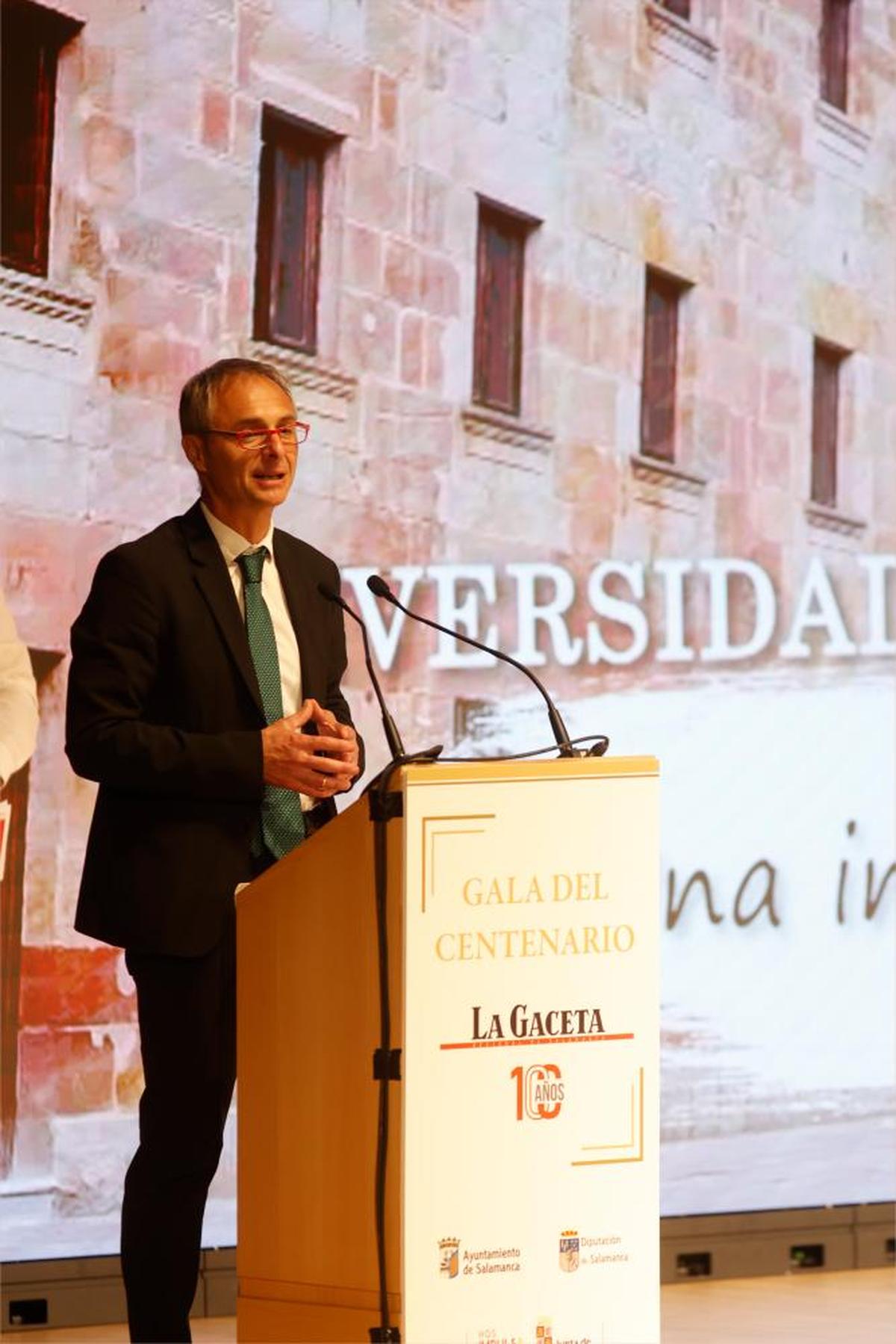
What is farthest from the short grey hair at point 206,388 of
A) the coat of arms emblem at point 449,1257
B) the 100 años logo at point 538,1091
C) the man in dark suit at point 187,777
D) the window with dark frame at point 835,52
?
the window with dark frame at point 835,52

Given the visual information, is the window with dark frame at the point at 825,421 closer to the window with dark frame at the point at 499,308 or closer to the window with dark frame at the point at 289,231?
the window with dark frame at the point at 499,308

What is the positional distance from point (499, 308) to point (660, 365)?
1.55 feet

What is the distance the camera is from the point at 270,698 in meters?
3.39

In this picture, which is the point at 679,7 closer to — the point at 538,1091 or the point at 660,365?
the point at 660,365

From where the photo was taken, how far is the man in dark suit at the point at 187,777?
3240mm

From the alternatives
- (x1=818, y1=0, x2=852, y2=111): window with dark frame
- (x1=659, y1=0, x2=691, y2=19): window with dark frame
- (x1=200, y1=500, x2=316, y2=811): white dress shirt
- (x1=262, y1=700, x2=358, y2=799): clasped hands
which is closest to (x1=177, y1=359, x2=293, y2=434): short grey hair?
(x1=200, y1=500, x2=316, y2=811): white dress shirt

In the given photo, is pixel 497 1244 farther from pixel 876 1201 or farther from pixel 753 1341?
pixel 876 1201

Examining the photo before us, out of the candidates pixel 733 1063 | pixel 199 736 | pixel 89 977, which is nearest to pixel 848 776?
pixel 733 1063

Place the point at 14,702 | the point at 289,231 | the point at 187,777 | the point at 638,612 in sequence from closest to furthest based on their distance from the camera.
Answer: the point at 187,777
the point at 14,702
the point at 289,231
the point at 638,612

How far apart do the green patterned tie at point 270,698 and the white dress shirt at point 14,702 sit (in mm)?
435

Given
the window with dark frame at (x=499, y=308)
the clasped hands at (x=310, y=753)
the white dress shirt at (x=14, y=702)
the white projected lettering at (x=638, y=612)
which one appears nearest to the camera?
the clasped hands at (x=310, y=753)

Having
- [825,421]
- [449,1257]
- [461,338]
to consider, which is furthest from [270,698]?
[825,421]

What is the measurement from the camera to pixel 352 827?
3.07 m

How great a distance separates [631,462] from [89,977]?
1.85 metres
